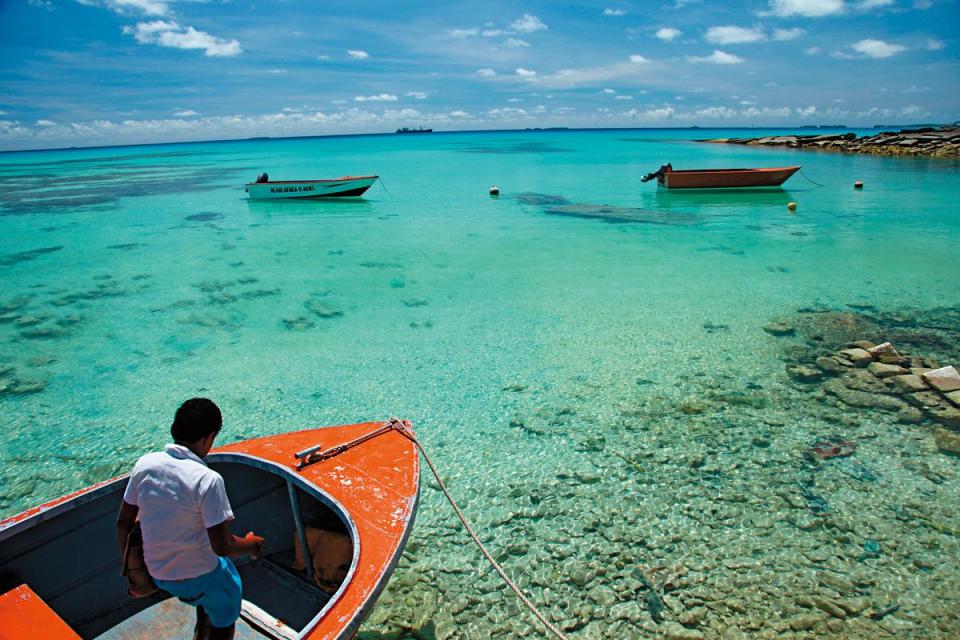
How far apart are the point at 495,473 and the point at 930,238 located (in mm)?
21067

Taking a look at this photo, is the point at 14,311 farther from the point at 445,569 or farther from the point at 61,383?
the point at 445,569

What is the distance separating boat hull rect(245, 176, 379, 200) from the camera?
32219 millimetres

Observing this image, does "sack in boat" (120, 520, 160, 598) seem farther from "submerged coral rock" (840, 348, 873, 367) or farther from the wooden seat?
"submerged coral rock" (840, 348, 873, 367)

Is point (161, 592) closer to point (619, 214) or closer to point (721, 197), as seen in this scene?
point (619, 214)

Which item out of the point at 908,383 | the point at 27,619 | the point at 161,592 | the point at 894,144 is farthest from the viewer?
the point at 894,144


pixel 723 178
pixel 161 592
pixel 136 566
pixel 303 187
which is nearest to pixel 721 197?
pixel 723 178

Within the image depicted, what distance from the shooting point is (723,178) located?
31.4m

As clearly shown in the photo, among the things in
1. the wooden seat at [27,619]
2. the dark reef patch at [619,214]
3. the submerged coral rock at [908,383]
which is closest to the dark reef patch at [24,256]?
the wooden seat at [27,619]

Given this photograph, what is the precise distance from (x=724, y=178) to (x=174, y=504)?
34035 mm

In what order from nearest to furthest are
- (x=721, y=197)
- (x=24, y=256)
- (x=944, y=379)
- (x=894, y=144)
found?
(x=944, y=379) → (x=24, y=256) → (x=721, y=197) → (x=894, y=144)

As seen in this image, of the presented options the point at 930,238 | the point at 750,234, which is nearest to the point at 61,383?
the point at 750,234

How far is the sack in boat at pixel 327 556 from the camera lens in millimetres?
4332

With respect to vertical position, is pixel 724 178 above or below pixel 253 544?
above

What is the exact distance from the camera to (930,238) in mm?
19469
